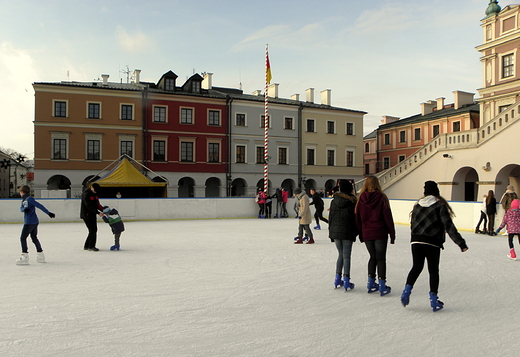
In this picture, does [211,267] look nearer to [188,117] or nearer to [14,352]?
[14,352]

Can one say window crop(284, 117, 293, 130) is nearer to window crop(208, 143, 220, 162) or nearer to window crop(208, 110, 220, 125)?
window crop(208, 110, 220, 125)

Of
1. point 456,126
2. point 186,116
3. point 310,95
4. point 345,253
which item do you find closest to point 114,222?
point 345,253

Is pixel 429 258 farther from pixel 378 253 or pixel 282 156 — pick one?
pixel 282 156

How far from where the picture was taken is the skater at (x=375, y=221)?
251 inches

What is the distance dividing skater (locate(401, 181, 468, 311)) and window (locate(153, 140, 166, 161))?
37.0 metres

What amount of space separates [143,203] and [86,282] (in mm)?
15771

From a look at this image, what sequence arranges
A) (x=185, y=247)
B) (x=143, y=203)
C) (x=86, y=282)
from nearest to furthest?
(x=86, y=282) → (x=185, y=247) → (x=143, y=203)

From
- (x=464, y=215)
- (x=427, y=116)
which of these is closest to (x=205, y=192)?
(x=427, y=116)

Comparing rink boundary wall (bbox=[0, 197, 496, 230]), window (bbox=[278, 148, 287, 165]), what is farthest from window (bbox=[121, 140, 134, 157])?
rink boundary wall (bbox=[0, 197, 496, 230])

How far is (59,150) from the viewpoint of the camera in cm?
3791

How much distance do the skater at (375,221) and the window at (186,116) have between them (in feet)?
122

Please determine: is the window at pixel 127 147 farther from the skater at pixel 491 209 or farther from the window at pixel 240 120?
the skater at pixel 491 209

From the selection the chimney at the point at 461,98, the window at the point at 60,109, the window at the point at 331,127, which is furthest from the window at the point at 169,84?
the chimney at the point at 461,98

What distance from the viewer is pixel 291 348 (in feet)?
14.3
